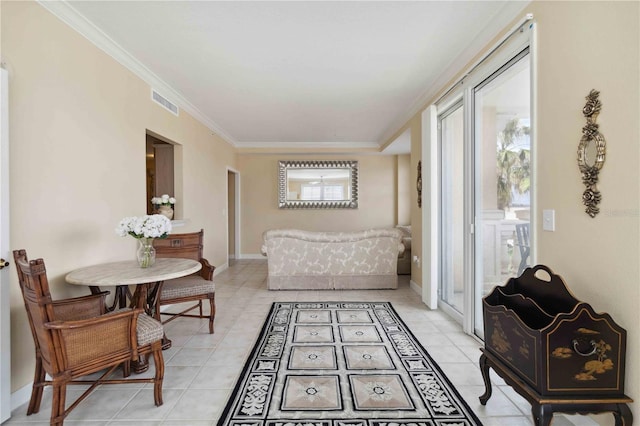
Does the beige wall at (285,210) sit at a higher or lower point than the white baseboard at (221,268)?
higher

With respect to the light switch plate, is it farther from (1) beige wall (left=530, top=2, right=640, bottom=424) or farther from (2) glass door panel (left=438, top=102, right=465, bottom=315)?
(2) glass door panel (left=438, top=102, right=465, bottom=315)

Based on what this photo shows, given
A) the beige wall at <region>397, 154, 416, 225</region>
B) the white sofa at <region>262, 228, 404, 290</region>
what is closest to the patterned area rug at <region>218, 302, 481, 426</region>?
the white sofa at <region>262, 228, 404, 290</region>

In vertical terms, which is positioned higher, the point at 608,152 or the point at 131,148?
the point at 131,148

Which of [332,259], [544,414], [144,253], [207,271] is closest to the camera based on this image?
[544,414]

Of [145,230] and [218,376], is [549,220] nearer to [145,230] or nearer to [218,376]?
[218,376]

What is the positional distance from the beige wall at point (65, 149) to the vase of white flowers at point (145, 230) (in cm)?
38

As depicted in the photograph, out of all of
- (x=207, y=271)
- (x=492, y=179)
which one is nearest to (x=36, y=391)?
(x=207, y=271)

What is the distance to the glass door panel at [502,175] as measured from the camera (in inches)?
85.9

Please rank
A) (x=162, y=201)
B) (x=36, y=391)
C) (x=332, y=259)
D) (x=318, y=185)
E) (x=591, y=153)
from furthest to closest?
(x=318, y=185) < (x=332, y=259) < (x=162, y=201) < (x=36, y=391) < (x=591, y=153)

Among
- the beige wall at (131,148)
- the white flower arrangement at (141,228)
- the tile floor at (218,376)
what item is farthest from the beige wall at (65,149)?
the tile floor at (218,376)

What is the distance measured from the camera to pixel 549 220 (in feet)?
5.77

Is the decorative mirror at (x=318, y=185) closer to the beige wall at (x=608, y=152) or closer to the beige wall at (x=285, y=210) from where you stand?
the beige wall at (x=285, y=210)

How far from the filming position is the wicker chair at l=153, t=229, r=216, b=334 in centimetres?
274

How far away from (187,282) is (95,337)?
127 cm
